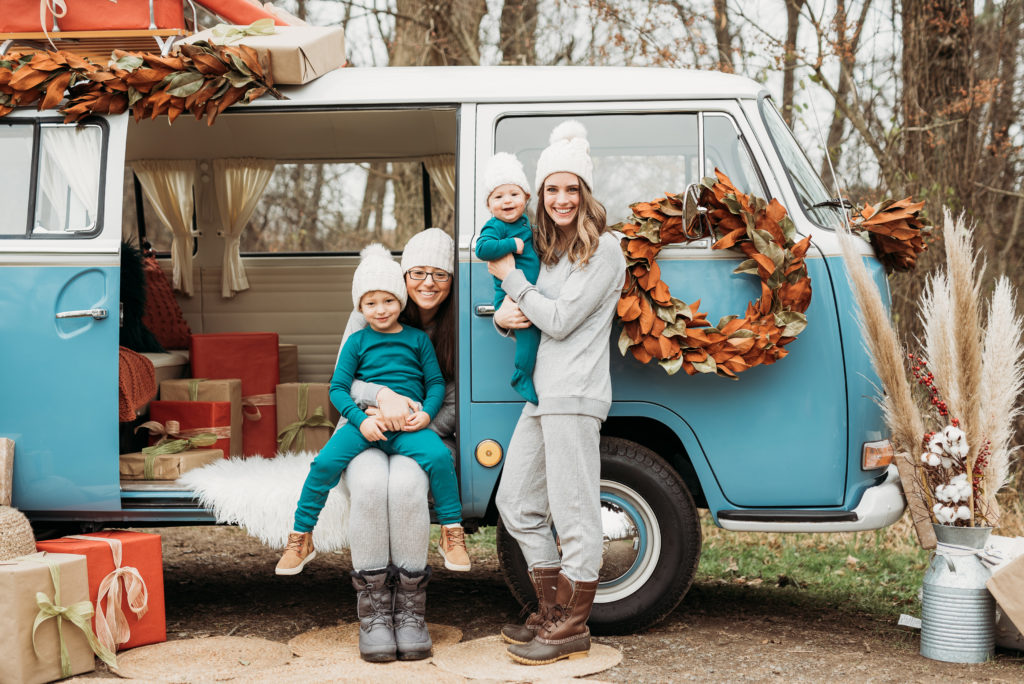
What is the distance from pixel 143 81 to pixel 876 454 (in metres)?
3.53

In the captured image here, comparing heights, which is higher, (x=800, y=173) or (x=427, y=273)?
(x=800, y=173)

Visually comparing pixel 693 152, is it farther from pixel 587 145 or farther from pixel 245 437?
pixel 245 437

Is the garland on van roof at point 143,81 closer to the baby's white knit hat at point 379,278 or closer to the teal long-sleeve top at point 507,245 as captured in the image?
the baby's white knit hat at point 379,278

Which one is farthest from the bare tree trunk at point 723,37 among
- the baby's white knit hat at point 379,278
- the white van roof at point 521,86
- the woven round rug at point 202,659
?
the woven round rug at point 202,659

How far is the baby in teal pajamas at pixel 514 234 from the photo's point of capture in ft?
13.7

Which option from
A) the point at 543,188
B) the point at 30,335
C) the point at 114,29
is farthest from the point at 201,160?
the point at 543,188

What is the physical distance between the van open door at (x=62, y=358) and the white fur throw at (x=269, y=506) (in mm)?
445

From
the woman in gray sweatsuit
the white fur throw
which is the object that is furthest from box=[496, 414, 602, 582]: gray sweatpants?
the white fur throw

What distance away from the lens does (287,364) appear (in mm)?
5980

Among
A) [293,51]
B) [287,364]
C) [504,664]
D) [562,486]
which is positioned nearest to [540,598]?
[504,664]

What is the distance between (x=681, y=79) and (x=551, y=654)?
2480 mm

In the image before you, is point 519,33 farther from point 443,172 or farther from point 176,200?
point 176,200

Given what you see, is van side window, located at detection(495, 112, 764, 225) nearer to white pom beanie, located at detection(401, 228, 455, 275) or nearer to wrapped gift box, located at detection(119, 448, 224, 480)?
white pom beanie, located at detection(401, 228, 455, 275)

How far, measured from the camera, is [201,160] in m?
6.84
